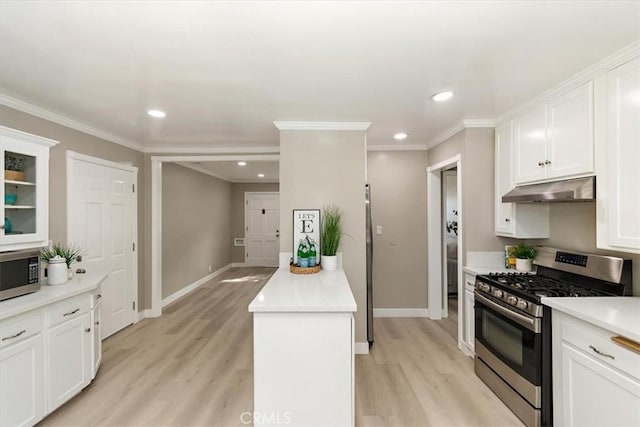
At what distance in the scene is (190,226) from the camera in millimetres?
5789

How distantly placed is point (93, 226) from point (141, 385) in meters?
1.85

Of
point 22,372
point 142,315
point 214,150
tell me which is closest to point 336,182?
point 214,150

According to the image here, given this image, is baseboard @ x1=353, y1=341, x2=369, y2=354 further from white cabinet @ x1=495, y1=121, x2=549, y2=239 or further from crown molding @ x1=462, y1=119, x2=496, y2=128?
crown molding @ x1=462, y1=119, x2=496, y2=128

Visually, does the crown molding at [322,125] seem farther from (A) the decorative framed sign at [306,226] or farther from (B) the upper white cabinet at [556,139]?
(B) the upper white cabinet at [556,139]

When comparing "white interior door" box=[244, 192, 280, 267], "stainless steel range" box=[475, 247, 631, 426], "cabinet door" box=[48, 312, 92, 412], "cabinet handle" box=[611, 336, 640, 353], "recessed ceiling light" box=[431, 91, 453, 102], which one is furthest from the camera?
"white interior door" box=[244, 192, 280, 267]

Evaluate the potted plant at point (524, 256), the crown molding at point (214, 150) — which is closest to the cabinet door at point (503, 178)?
the potted plant at point (524, 256)

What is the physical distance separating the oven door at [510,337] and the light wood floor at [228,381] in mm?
358

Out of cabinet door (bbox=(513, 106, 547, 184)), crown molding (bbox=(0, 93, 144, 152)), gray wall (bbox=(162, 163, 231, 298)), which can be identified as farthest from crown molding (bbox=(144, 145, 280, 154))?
cabinet door (bbox=(513, 106, 547, 184))

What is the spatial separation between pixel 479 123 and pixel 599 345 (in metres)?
2.19

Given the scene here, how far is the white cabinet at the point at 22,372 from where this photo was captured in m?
1.80

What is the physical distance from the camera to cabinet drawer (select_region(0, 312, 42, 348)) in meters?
1.81

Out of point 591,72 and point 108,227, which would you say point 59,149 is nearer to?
point 108,227

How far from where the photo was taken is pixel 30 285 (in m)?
2.19

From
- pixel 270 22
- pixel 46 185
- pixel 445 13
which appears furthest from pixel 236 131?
pixel 445 13
